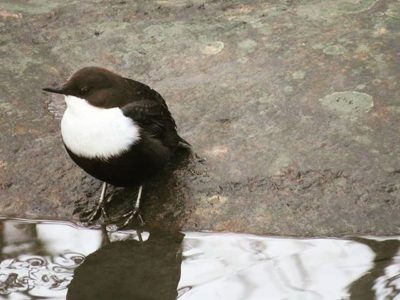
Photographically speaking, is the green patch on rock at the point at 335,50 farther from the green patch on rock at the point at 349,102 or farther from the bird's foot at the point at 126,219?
the bird's foot at the point at 126,219

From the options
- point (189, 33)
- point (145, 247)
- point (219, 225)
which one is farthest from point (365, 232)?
point (189, 33)

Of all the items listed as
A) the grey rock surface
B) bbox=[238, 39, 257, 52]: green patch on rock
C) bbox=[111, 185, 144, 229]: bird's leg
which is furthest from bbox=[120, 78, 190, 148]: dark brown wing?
bbox=[238, 39, 257, 52]: green patch on rock

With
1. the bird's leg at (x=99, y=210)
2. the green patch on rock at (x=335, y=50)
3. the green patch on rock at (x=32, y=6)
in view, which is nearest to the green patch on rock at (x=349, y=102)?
the green patch on rock at (x=335, y=50)

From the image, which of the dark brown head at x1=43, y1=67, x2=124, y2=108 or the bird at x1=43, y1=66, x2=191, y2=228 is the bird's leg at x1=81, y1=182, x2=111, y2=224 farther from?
the dark brown head at x1=43, y1=67, x2=124, y2=108

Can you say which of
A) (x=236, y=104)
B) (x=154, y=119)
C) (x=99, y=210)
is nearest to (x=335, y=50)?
(x=236, y=104)

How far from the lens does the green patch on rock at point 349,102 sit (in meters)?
4.23

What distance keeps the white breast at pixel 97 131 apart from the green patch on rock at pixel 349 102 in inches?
45.1

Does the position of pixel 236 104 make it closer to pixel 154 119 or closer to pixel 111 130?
pixel 154 119

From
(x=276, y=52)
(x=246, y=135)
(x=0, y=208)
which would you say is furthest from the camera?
(x=276, y=52)

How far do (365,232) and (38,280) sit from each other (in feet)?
4.58

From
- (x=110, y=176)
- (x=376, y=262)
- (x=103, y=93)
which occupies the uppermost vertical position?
(x=103, y=93)

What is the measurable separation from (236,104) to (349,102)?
59cm

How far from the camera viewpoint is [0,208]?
12.6 feet

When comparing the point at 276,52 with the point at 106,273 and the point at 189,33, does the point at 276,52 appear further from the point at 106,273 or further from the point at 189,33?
the point at 106,273
